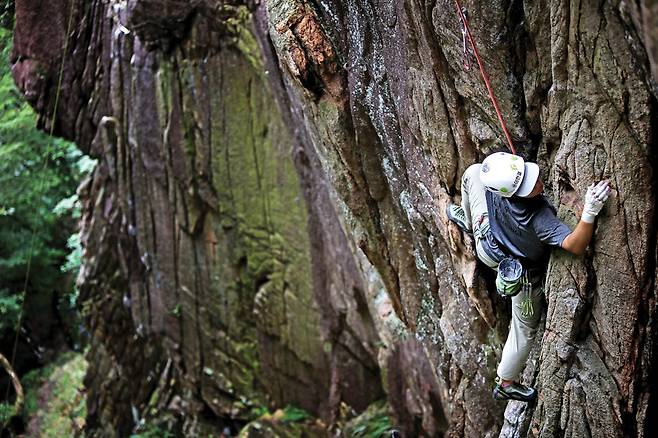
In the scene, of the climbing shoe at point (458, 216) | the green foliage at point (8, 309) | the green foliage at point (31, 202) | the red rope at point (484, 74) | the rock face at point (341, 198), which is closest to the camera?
the rock face at point (341, 198)

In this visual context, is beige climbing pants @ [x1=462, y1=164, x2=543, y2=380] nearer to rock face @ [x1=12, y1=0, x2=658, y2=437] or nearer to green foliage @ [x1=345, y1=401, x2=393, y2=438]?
rock face @ [x1=12, y1=0, x2=658, y2=437]

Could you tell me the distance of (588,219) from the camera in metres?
4.54

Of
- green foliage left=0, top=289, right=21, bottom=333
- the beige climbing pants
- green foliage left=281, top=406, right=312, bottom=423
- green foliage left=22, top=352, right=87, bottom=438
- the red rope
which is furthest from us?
green foliage left=22, top=352, right=87, bottom=438

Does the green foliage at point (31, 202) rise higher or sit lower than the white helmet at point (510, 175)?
higher

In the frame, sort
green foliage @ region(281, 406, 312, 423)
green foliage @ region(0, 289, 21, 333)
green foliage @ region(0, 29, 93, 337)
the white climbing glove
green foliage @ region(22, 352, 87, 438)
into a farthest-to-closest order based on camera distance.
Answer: green foliage @ region(22, 352, 87, 438), green foliage @ region(0, 289, 21, 333), green foliage @ region(0, 29, 93, 337), green foliage @ region(281, 406, 312, 423), the white climbing glove

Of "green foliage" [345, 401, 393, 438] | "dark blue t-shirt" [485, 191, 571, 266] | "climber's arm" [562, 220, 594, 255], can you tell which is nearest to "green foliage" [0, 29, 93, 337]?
"green foliage" [345, 401, 393, 438]

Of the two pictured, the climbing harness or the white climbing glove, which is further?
the climbing harness

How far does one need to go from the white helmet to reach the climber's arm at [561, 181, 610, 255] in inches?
16.1

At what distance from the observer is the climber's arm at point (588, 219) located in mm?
4469

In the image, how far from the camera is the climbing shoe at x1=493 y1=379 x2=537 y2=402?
18.1ft

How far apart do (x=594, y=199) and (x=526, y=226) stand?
0.61 metres

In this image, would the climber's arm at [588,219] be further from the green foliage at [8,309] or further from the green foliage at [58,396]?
the green foliage at [8,309]

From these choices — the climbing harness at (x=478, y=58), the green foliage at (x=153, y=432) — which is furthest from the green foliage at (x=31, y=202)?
the climbing harness at (x=478, y=58)

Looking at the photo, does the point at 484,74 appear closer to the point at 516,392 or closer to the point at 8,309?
the point at 516,392
